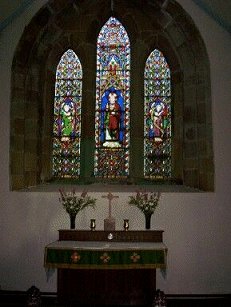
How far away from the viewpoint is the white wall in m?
6.94

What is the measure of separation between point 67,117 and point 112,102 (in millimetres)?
965

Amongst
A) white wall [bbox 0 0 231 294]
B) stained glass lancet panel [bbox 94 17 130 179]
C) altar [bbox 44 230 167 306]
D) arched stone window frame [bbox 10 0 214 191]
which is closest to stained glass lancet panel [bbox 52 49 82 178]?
arched stone window frame [bbox 10 0 214 191]

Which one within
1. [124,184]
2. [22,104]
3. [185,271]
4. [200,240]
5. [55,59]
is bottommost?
[185,271]

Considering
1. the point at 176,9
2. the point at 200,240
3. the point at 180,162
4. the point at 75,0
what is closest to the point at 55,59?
the point at 75,0

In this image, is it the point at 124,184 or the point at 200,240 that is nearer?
the point at 200,240

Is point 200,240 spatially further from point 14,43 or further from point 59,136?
point 14,43

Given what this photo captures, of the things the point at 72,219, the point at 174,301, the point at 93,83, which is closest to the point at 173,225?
the point at 174,301

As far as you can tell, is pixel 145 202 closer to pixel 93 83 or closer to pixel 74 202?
pixel 74 202

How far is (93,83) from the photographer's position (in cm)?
827

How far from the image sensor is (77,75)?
330 inches

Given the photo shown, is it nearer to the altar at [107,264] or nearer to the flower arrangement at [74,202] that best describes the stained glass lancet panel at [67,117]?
the flower arrangement at [74,202]

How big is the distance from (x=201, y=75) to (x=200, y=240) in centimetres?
305

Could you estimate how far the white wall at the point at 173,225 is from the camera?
6.94 meters

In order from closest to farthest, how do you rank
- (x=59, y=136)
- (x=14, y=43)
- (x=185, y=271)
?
1. (x=185, y=271)
2. (x=14, y=43)
3. (x=59, y=136)
